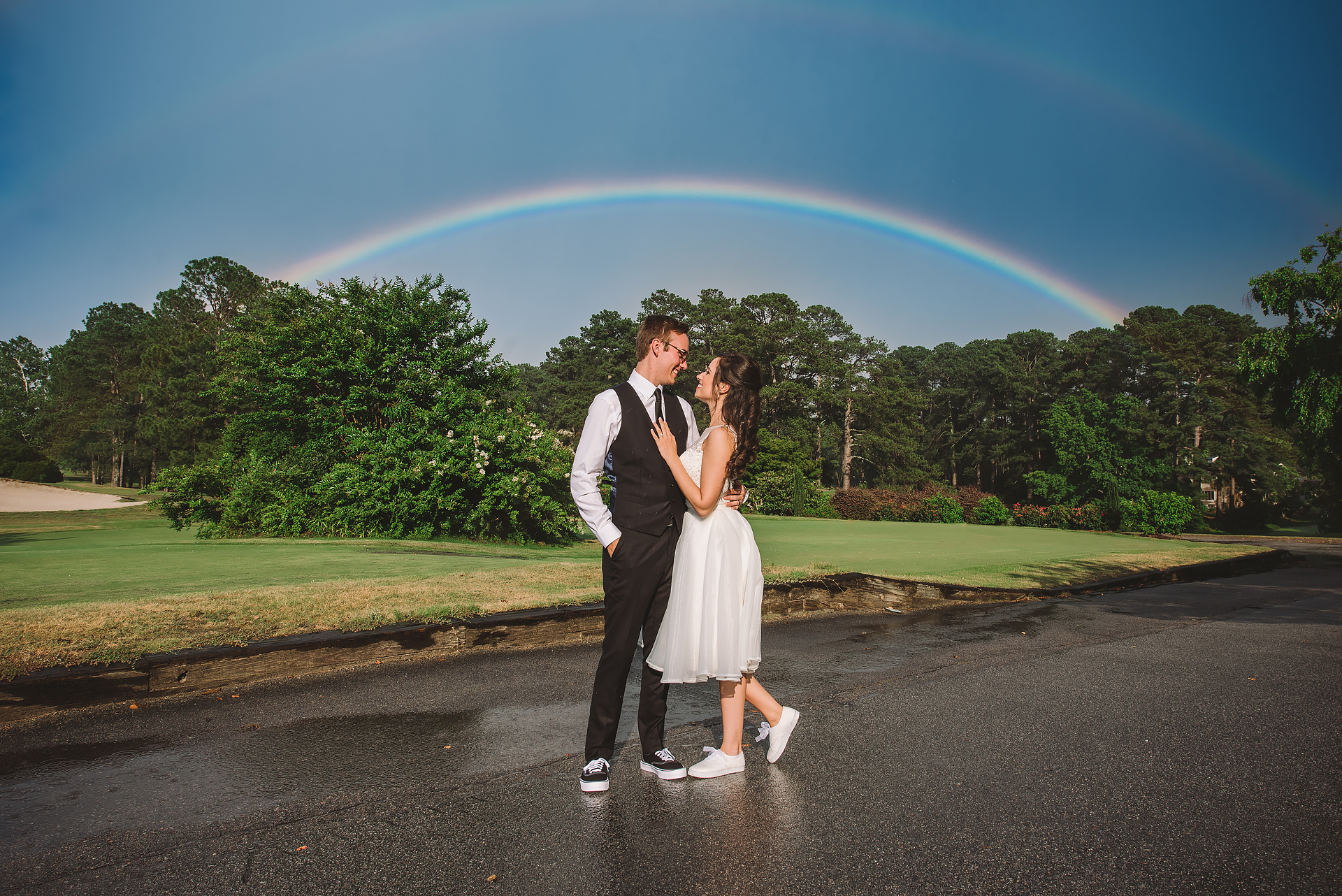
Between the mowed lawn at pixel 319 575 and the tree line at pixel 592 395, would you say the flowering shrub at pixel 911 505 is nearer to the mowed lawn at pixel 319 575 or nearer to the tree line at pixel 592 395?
the tree line at pixel 592 395

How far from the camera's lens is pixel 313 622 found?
6.40 m

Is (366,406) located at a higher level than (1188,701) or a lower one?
higher

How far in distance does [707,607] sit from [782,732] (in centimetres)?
83

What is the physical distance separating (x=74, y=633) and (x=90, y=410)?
83.5 m

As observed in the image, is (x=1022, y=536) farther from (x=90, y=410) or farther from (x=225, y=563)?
(x=90, y=410)

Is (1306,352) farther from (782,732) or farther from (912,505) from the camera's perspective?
(782,732)

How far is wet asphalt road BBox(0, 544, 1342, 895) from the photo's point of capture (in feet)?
8.90

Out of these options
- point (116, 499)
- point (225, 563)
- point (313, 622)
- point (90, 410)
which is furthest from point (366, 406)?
point (90, 410)

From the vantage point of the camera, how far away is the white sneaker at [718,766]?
3.71 m

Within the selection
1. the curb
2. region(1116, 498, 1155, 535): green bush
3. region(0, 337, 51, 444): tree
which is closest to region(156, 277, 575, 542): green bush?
the curb

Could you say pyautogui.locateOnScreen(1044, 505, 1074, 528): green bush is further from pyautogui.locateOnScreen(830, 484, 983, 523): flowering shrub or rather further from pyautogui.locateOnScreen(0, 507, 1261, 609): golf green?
pyautogui.locateOnScreen(0, 507, 1261, 609): golf green

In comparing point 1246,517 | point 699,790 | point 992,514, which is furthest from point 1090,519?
point 699,790

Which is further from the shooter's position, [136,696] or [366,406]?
[366,406]

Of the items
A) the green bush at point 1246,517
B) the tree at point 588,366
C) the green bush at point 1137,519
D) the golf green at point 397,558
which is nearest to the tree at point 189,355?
the tree at point 588,366
